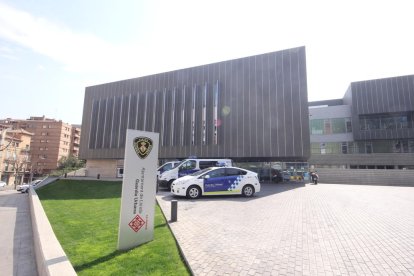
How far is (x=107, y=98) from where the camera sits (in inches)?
1469

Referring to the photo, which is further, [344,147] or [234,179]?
[344,147]

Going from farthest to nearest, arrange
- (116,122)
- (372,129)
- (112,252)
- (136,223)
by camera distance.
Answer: (372,129), (116,122), (136,223), (112,252)

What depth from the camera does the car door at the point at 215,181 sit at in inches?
494

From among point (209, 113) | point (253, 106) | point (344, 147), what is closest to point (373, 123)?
point (344, 147)

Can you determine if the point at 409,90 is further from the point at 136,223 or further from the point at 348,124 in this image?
the point at 136,223

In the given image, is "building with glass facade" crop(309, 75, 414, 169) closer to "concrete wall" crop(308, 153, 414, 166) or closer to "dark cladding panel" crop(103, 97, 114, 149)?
"concrete wall" crop(308, 153, 414, 166)

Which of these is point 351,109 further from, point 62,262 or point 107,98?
point 62,262

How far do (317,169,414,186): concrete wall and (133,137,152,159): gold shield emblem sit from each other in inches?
1091

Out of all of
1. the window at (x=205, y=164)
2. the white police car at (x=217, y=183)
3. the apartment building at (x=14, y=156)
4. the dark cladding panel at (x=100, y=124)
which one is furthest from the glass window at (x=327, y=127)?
the apartment building at (x=14, y=156)

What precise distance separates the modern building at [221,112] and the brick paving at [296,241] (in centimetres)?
1627

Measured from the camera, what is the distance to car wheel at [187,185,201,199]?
40.3 feet

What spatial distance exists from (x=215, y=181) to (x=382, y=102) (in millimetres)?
34090

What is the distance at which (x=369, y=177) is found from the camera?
89.1ft

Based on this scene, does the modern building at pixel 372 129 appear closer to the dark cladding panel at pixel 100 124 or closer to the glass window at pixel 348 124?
the glass window at pixel 348 124
